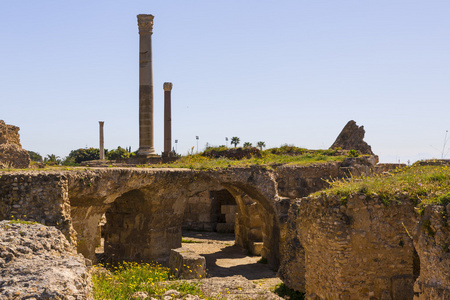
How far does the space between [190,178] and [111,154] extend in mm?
34352

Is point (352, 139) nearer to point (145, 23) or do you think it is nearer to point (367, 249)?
point (145, 23)

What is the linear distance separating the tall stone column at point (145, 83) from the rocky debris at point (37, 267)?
16.0 m

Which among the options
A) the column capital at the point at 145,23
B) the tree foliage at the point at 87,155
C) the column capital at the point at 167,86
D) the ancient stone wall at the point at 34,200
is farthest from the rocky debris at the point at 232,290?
the tree foliage at the point at 87,155

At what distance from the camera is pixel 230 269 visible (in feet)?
51.3

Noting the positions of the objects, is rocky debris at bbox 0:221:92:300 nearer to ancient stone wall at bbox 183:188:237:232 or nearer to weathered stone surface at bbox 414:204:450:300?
weathered stone surface at bbox 414:204:450:300

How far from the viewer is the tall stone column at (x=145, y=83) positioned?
21.7m

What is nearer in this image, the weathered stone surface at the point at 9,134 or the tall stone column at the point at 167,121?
the weathered stone surface at the point at 9,134

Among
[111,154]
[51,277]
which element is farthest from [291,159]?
[111,154]

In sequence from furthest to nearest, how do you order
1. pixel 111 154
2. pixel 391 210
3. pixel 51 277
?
pixel 111 154 → pixel 391 210 → pixel 51 277

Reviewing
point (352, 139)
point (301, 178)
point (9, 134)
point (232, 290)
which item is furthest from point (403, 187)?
point (352, 139)

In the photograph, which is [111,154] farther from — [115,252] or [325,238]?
[325,238]

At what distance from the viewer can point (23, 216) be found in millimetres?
9352

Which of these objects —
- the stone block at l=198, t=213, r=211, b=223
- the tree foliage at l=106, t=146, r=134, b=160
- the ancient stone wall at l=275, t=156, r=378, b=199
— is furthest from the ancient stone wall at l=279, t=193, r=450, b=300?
the tree foliage at l=106, t=146, r=134, b=160

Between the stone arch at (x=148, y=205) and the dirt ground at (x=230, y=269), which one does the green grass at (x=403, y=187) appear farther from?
the stone arch at (x=148, y=205)
